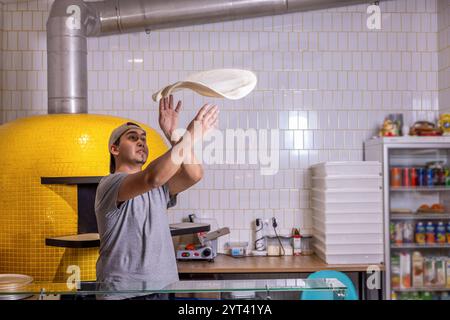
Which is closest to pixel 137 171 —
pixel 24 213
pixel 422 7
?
pixel 24 213

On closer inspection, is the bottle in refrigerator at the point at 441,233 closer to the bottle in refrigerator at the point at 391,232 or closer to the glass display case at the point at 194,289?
the bottle in refrigerator at the point at 391,232

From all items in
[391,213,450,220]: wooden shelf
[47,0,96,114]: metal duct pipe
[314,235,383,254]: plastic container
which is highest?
[47,0,96,114]: metal duct pipe

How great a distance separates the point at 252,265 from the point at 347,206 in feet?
1.37

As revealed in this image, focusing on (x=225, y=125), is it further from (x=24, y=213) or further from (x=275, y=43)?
(x=24, y=213)

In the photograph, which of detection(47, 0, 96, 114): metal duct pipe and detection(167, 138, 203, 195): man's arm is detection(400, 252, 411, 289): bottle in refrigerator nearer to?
detection(167, 138, 203, 195): man's arm

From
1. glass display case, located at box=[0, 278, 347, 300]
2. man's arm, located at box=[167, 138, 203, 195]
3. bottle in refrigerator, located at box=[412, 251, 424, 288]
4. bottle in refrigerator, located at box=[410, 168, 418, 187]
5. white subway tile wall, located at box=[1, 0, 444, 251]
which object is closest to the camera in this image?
glass display case, located at box=[0, 278, 347, 300]

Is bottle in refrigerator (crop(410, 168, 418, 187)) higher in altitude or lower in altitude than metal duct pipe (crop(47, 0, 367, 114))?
lower

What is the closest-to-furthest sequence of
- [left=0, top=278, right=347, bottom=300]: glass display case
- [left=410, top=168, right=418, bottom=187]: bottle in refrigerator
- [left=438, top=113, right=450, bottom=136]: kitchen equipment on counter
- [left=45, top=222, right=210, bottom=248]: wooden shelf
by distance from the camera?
[left=0, top=278, right=347, bottom=300]: glass display case → [left=45, top=222, right=210, bottom=248]: wooden shelf → [left=438, top=113, right=450, bottom=136]: kitchen equipment on counter → [left=410, top=168, right=418, bottom=187]: bottle in refrigerator

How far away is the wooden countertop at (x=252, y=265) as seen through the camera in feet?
4.61

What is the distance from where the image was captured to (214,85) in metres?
1.34

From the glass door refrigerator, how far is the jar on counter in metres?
0.26

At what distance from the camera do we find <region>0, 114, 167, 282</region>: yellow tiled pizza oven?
134cm

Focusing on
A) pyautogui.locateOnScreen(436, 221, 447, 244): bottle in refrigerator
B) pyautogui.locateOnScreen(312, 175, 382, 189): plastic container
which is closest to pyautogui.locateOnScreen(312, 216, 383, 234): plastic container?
pyautogui.locateOnScreen(312, 175, 382, 189): plastic container

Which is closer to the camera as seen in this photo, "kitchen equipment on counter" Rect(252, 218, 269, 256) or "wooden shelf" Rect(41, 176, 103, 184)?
"wooden shelf" Rect(41, 176, 103, 184)
